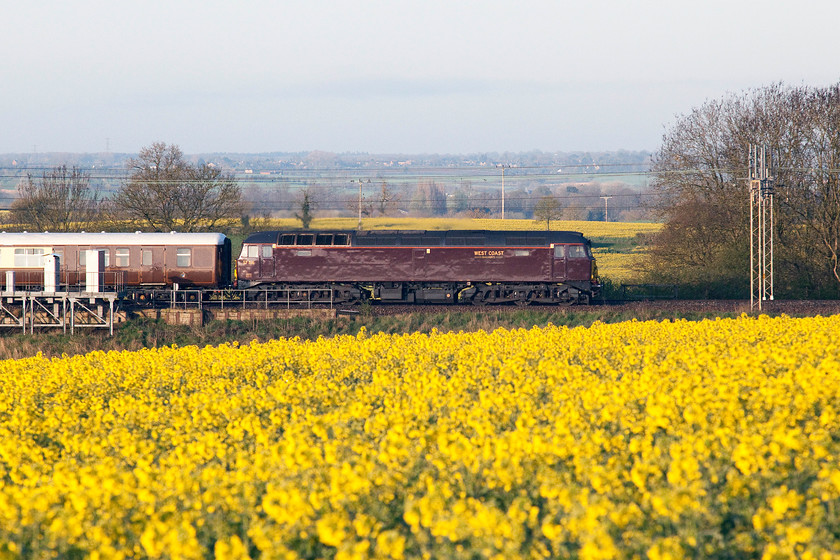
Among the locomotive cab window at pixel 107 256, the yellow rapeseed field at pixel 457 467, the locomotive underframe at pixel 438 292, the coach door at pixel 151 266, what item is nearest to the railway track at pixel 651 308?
the locomotive underframe at pixel 438 292

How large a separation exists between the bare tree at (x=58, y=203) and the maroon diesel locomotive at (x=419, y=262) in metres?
24.6

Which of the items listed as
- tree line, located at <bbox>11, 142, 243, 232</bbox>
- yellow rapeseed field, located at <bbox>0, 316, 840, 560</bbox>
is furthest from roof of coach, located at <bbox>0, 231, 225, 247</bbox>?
yellow rapeseed field, located at <bbox>0, 316, 840, 560</bbox>

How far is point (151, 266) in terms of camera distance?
112ft

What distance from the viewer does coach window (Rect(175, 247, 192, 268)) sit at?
112 feet

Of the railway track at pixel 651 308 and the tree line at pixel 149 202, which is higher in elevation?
the tree line at pixel 149 202

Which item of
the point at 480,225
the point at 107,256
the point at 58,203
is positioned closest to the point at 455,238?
the point at 107,256

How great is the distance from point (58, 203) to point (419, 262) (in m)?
31.3

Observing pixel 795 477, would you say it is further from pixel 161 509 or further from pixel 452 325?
pixel 452 325

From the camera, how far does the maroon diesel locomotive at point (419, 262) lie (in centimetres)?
3406

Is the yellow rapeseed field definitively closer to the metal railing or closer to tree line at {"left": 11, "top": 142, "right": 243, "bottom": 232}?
the metal railing

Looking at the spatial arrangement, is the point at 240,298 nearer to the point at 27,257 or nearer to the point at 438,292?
the point at 438,292

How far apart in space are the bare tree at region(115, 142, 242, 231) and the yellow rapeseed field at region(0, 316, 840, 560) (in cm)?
3919

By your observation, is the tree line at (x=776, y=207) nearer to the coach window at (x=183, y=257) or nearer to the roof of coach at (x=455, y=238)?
the roof of coach at (x=455, y=238)

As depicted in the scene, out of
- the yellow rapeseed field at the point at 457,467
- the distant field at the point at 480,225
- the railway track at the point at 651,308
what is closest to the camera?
the yellow rapeseed field at the point at 457,467
